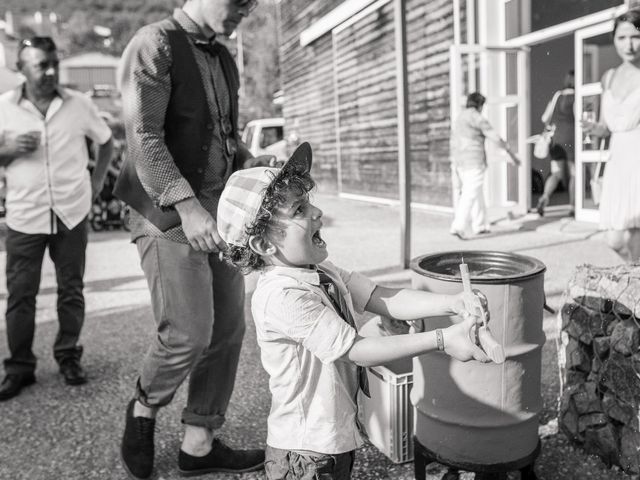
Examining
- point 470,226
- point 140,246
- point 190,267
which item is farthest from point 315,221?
point 470,226

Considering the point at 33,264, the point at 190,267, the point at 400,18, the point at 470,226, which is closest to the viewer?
the point at 190,267

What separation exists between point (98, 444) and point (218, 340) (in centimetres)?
94

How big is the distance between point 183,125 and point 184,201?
0.33 metres

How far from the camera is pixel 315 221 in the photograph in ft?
6.23

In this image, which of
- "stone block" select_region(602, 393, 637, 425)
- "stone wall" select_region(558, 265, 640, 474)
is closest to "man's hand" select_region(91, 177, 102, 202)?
"stone wall" select_region(558, 265, 640, 474)

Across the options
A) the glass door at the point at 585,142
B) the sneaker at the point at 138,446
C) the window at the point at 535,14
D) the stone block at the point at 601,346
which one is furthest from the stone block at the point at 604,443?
the window at the point at 535,14

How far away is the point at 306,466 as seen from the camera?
192 cm

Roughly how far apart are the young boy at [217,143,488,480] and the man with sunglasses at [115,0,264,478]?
1.49 ft

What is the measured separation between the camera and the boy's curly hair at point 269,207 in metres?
1.85

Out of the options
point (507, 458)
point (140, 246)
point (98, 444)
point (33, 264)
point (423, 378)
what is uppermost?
point (140, 246)

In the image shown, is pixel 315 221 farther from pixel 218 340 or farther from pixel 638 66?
pixel 638 66

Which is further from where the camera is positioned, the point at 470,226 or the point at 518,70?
the point at 518,70

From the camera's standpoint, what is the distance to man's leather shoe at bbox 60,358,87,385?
400 centimetres

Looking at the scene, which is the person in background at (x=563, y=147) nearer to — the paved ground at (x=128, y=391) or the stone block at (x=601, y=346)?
the paved ground at (x=128, y=391)
